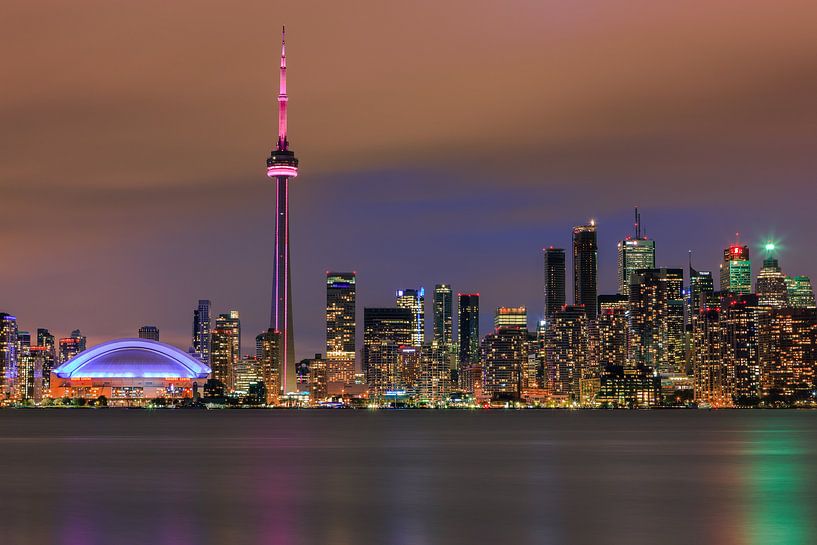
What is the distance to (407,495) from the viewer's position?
264 feet

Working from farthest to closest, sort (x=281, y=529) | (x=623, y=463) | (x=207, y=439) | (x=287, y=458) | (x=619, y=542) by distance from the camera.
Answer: (x=207, y=439)
(x=287, y=458)
(x=623, y=463)
(x=281, y=529)
(x=619, y=542)

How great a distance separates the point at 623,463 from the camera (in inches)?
4493

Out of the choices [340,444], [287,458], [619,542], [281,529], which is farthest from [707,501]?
[340,444]

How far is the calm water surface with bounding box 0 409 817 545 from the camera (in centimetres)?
5819

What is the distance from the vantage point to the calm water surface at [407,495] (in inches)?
2291

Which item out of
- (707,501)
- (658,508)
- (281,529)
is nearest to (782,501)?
(707,501)

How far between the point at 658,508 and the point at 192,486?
3300 cm

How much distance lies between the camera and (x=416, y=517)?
6619 cm

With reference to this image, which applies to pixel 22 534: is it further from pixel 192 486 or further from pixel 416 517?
pixel 192 486

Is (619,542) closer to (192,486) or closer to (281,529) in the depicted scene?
(281,529)

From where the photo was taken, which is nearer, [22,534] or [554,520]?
[22,534]

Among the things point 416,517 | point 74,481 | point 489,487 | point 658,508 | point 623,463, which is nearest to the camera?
point 416,517

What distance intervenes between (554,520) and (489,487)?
2190cm

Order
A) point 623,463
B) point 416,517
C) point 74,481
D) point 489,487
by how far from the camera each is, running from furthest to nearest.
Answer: point 623,463, point 74,481, point 489,487, point 416,517
